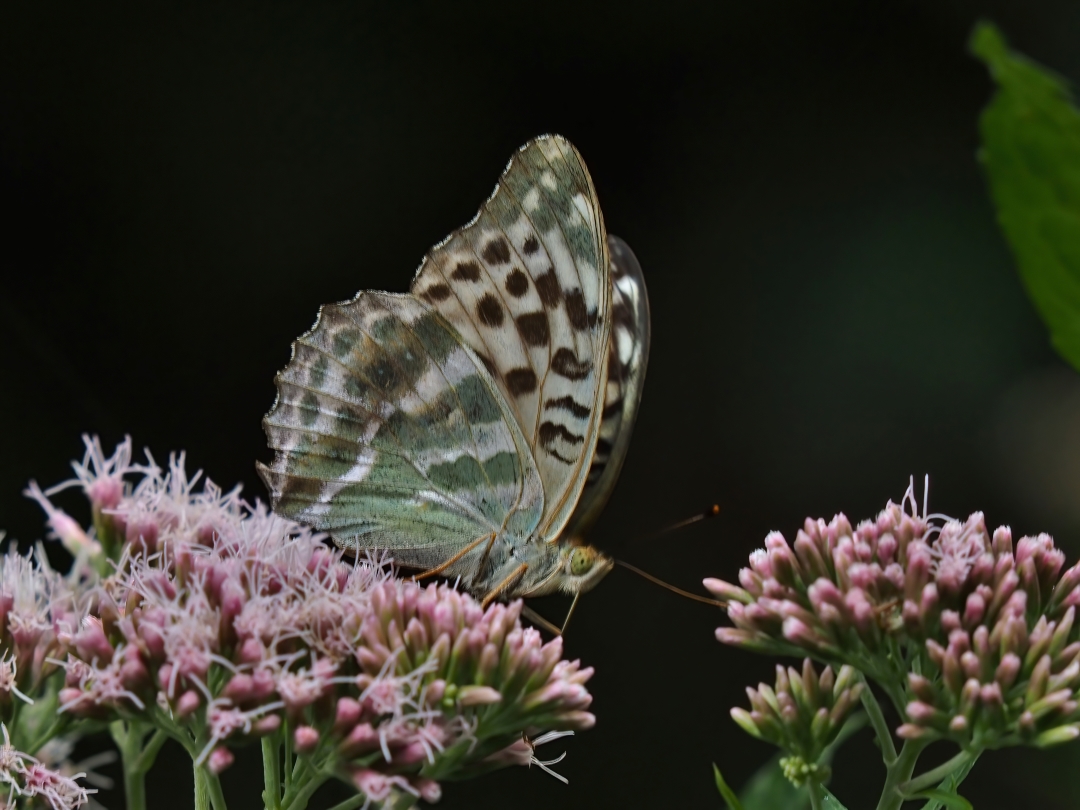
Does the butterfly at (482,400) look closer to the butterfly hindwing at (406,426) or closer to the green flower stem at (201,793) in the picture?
the butterfly hindwing at (406,426)

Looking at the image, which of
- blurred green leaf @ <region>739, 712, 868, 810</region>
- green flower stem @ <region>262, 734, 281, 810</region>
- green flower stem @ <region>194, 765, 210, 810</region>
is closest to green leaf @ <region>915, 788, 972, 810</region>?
blurred green leaf @ <region>739, 712, 868, 810</region>

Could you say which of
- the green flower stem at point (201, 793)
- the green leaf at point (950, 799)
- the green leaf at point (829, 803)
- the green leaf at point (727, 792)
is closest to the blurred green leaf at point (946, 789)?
the green leaf at point (950, 799)

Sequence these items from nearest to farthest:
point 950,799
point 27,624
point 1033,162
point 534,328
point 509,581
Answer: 1. point 1033,162
2. point 950,799
3. point 27,624
4. point 509,581
5. point 534,328

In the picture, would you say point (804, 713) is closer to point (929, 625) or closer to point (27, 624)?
point (929, 625)

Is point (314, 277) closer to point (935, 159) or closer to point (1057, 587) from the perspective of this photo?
point (935, 159)

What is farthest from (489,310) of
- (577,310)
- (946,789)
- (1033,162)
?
(1033,162)

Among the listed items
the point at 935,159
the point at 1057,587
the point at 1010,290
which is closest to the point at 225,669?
the point at 1057,587

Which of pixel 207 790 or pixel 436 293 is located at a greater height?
pixel 436 293
